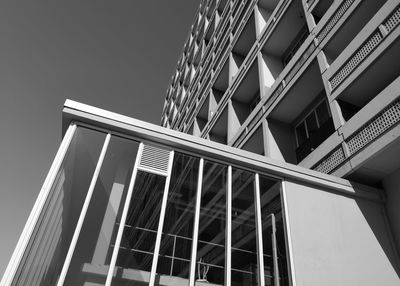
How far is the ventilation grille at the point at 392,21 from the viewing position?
7988 millimetres

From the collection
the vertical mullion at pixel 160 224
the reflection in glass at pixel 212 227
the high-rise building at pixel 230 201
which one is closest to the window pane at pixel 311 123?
the high-rise building at pixel 230 201

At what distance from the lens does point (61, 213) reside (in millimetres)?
6492

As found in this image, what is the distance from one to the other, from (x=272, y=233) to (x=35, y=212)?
5.30m

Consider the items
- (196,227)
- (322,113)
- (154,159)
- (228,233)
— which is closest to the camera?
(196,227)

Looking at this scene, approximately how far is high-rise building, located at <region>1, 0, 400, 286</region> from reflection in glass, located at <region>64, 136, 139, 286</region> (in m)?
0.02

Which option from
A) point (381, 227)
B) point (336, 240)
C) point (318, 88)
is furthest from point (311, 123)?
point (336, 240)

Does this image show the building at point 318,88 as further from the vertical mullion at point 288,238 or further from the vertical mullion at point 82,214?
the vertical mullion at point 82,214

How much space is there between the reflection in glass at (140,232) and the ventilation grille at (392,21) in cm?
729

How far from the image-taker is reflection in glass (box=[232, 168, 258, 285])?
6.79m

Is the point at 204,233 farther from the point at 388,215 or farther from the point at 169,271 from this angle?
the point at 388,215

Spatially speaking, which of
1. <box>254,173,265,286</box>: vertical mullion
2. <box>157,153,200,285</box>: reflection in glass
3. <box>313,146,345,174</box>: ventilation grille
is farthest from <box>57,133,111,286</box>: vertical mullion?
<box>313,146,345,174</box>: ventilation grille

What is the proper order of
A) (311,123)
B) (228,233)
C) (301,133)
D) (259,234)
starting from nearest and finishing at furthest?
(228,233)
(259,234)
(311,123)
(301,133)

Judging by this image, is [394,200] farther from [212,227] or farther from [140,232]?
[140,232]

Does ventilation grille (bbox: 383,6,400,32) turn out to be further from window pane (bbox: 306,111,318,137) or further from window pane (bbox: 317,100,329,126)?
window pane (bbox: 306,111,318,137)
